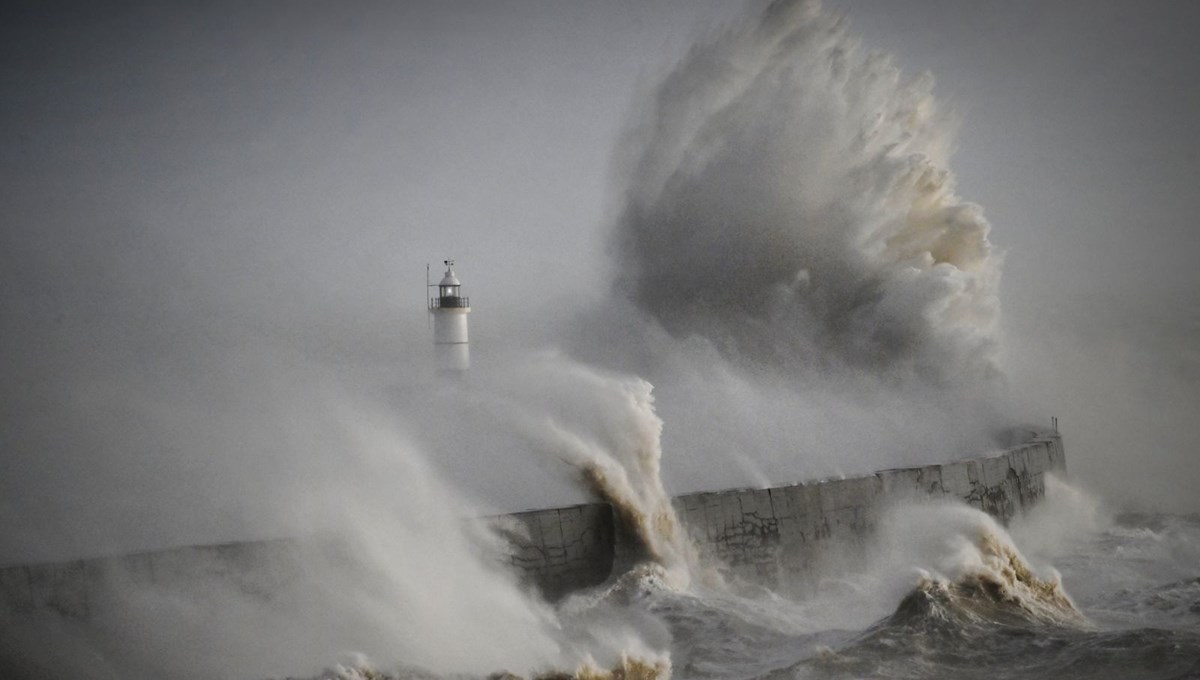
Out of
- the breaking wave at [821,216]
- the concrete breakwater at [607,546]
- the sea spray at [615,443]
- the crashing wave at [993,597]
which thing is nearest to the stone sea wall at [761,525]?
the concrete breakwater at [607,546]

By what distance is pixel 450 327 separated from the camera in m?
17.3

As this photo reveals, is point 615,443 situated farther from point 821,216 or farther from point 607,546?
point 821,216

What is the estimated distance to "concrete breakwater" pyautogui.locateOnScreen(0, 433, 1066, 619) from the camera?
694cm

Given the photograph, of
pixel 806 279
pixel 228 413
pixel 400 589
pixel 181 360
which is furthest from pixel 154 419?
pixel 806 279

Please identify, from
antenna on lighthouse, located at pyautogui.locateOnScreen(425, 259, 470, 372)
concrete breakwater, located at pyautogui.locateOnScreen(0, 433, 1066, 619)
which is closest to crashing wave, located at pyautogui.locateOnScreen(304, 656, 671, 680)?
concrete breakwater, located at pyautogui.locateOnScreen(0, 433, 1066, 619)

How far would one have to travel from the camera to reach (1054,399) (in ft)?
64.7

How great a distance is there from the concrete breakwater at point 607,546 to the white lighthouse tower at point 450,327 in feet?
27.7

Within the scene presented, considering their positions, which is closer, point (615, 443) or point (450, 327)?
point (615, 443)

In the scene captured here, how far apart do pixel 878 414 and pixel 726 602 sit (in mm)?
7915

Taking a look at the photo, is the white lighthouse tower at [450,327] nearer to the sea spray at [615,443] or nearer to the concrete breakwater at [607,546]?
the sea spray at [615,443]

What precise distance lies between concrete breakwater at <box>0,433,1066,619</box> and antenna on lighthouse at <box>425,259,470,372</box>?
8.43 meters

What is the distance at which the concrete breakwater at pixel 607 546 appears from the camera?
694 centimetres

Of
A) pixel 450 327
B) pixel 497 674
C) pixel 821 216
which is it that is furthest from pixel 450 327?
pixel 497 674

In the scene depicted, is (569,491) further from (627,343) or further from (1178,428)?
(1178,428)
